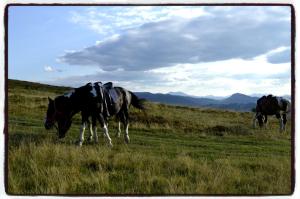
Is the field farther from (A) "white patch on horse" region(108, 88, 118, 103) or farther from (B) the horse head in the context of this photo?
(A) "white patch on horse" region(108, 88, 118, 103)

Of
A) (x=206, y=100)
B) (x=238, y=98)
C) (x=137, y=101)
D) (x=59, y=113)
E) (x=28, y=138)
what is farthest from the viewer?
(x=137, y=101)

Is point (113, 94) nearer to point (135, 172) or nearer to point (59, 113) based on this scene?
point (59, 113)

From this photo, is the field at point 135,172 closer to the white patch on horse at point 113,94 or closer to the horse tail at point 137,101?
the white patch on horse at point 113,94

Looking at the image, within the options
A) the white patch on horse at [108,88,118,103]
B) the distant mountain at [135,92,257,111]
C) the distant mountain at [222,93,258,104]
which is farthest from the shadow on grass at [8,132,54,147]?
the distant mountain at [222,93,258,104]

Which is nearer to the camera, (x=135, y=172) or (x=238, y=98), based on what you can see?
(x=135, y=172)

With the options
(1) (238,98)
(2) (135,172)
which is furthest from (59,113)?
(1) (238,98)

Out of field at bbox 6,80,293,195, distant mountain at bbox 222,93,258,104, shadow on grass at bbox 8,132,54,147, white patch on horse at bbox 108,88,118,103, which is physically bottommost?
field at bbox 6,80,293,195

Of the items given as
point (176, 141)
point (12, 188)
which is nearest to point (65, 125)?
point (176, 141)

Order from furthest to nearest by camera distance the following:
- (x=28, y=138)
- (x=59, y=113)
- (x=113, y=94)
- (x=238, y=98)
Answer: (x=113, y=94)
(x=59, y=113)
(x=238, y=98)
(x=28, y=138)

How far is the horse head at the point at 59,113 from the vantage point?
504 inches

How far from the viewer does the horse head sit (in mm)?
12789

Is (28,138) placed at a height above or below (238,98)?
below

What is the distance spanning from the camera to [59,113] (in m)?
12.9

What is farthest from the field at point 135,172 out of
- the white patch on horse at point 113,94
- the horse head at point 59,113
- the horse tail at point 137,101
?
the horse tail at point 137,101
